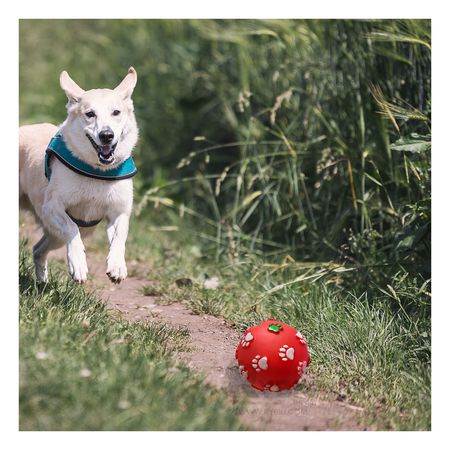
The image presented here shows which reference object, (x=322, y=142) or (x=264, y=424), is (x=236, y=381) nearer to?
(x=264, y=424)

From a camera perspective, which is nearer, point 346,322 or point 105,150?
point 105,150

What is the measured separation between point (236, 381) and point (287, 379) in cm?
28

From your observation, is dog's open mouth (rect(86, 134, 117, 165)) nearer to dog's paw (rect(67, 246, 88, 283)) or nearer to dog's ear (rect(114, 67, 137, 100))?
dog's ear (rect(114, 67, 137, 100))

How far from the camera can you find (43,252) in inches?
197

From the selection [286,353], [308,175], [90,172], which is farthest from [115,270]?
[308,175]

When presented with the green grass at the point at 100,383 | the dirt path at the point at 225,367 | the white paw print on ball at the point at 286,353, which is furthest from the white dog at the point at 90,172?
the white paw print on ball at the point at 286,353

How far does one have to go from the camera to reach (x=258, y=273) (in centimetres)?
545

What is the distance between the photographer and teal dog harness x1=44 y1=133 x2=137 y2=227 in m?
4.37

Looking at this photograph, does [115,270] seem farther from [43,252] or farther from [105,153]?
[43,252]

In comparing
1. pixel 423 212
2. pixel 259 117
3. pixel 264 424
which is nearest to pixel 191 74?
pixel 259 117

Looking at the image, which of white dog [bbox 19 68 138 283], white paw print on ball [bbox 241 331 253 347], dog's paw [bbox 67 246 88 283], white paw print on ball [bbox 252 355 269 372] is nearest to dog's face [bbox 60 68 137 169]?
white dog [bbox 19 68 138 283]

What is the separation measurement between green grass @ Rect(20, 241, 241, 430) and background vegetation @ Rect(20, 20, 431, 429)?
92 centimetres

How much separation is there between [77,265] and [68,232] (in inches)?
9.3

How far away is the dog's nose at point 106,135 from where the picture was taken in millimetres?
4152
